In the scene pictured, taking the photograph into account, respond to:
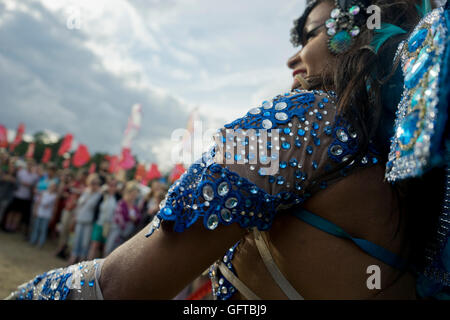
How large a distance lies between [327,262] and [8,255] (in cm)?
722

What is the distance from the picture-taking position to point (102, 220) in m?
6.44

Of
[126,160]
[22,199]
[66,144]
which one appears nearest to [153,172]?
[126,160]

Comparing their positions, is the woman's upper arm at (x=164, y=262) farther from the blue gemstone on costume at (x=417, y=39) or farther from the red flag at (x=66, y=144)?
the red flag at (x=66, y=144)

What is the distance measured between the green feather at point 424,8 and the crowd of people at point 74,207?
433cm

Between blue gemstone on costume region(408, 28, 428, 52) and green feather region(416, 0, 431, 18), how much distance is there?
398 millimetres

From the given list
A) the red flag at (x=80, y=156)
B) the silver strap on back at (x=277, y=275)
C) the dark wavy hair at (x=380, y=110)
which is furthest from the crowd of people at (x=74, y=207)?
the red flag at (x=80, y=156)

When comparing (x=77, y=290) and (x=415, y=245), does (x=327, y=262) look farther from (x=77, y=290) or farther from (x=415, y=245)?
(x=77, y=290)

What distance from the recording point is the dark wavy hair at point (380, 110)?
0.98 meters

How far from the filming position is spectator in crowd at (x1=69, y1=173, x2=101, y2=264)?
6.52 meters

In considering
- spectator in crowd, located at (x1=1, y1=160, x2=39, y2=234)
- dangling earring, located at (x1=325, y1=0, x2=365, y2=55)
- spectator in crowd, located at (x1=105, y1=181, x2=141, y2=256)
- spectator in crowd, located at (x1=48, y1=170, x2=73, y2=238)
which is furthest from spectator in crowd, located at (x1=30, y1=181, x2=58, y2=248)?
dangling earring, located at (x1=325, y1=0, x2=365, y2=55)

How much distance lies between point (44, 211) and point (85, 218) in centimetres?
176
